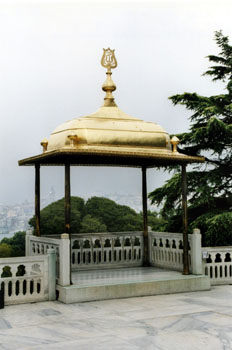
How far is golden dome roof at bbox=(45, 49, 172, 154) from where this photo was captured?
9641mm

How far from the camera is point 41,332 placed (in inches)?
268

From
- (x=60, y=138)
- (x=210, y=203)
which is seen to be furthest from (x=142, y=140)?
(x=210, y=203)

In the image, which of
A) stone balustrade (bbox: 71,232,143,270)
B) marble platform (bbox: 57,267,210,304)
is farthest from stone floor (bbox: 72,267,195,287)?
stone balustrade (bbox: 71,232,143,270)

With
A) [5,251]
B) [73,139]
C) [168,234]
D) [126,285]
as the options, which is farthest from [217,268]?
[5,251]

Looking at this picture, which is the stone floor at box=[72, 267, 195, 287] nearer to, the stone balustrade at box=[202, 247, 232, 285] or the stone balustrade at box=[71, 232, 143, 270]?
the stone balustrade at box=[71, 232, 143, 270]

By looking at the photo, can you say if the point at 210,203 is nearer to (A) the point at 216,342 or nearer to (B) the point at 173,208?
(B) the point at 173,208

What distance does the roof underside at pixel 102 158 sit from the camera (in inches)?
365

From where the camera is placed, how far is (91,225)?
23.2 m

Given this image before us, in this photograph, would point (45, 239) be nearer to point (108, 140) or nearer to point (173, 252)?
point (108, 140)

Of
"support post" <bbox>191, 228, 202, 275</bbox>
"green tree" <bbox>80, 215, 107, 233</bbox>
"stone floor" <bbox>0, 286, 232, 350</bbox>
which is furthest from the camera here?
"green tree" <bbox>80, 215, 107, 233</bbox>

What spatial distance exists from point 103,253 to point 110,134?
3339 millimetres

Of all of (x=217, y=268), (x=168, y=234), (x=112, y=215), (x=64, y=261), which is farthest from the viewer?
(x=112, y=215)

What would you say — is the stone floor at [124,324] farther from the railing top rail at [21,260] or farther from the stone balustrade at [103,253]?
the stone balustrade at [103,253]

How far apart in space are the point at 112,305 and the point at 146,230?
396 cm
